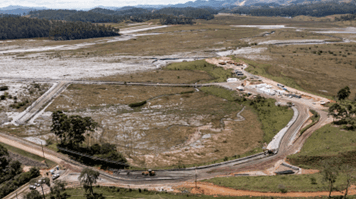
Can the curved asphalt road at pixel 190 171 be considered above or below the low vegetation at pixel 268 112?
below

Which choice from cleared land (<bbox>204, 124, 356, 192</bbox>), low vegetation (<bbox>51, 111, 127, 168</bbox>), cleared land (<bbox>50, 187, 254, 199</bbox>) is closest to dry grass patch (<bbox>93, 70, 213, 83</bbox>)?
low vegetation (<bbox>51, 111, 127, 168</bbox>)

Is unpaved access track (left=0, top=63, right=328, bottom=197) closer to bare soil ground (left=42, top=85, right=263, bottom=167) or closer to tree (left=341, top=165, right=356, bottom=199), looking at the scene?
bare soil ground (left=42, top=85, right=263, bottom=167)

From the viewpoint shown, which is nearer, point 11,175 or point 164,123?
point 11,175

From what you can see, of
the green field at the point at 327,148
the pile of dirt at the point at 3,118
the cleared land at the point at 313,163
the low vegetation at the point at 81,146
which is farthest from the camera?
the pile of dirt at the point at 3,118

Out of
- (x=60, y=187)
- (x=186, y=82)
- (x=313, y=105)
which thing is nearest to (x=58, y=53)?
(x=186, y=82)

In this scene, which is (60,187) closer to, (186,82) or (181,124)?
(181,124)

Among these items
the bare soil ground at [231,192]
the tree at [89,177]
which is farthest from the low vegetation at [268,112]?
the tree at [89,177]

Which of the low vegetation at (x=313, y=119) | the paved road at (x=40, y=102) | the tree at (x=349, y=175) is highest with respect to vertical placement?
the paved road at (x=40, y=102)

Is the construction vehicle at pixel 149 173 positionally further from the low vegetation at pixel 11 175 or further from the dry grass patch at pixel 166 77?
the dry grass patch at pixel 166 77

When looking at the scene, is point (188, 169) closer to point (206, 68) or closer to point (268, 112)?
point (268, 112)

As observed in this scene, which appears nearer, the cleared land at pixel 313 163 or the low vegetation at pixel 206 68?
the cleared land at pixel 313 163

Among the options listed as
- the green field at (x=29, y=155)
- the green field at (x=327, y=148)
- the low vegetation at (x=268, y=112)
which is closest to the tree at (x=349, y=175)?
the green field at (x=327, y=148)

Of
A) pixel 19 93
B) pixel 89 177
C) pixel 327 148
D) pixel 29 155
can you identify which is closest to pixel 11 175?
pixel 29 155

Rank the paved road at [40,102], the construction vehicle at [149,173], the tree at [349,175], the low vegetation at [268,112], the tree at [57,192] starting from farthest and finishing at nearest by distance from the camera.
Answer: the paved road at [40,102], the low vegetation at [268,112], the construction vehicle at [149,173], the tree at [57,192], the tree at [349,175]
